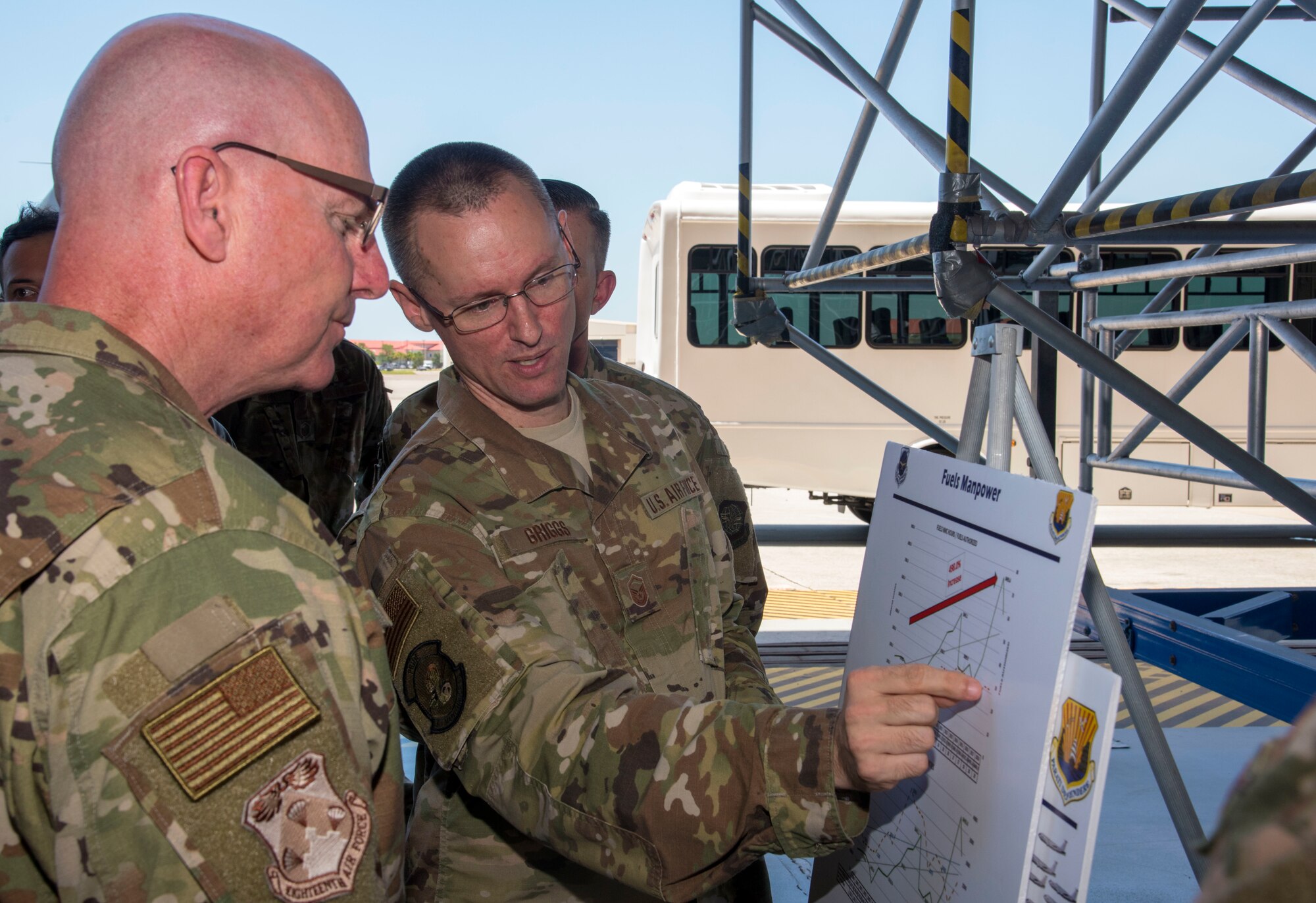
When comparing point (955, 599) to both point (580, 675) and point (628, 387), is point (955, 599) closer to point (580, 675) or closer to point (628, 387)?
point (580, 675)

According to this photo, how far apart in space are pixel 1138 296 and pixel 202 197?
369 inches

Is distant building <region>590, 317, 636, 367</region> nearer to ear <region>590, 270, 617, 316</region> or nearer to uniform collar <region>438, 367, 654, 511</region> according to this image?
ear <region>590, 270, 617, 316</region>

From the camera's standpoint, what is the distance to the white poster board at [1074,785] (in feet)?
3.01

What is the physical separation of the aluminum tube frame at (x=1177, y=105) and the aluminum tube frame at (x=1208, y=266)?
23cm

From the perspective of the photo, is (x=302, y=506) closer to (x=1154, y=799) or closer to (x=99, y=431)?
(x=99, y=431)

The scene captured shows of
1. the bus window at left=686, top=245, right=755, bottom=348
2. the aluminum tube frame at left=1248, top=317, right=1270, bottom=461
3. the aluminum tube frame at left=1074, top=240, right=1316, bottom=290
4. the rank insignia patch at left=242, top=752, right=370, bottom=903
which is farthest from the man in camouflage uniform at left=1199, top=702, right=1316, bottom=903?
the bus window at left=686, top=245, right=755, bottom=348

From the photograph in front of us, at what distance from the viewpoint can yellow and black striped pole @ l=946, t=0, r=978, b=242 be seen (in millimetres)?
1701

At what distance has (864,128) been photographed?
114 inches

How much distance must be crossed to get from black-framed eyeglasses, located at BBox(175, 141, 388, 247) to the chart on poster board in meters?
0.79

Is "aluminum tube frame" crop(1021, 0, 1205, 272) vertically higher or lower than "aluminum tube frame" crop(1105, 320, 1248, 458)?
higher

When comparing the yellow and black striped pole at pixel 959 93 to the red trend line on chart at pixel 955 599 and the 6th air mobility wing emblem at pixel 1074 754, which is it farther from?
the 6th air mobility wing emblem at pixel 1074 754

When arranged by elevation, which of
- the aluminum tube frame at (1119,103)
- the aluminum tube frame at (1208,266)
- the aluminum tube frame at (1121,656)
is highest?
the aluminum tube frame at (1119,103)

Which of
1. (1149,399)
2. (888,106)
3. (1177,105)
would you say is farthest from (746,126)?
(1149,399)

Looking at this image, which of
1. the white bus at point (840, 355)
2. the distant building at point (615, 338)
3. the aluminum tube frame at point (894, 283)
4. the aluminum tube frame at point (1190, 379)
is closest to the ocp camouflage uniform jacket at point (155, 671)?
the aluminum tube frame at point (894, 283)
